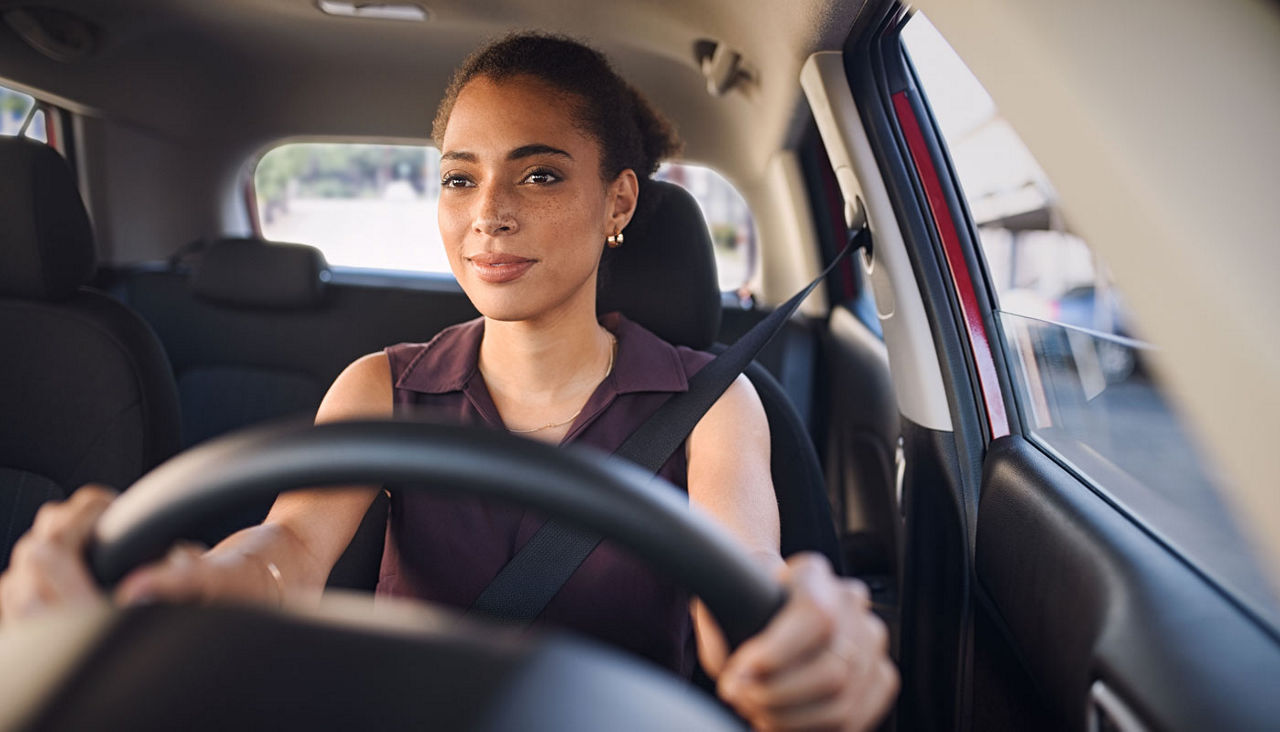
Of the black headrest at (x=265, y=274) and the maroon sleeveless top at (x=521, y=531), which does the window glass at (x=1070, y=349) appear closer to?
the maroon sleeveless top at (x=521, y=531)

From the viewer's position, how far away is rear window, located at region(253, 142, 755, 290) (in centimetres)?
307

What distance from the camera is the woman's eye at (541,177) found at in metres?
1.34

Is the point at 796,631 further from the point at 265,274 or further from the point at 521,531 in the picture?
the point at 265,274

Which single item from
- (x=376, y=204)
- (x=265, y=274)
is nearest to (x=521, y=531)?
(x=265, y=274)

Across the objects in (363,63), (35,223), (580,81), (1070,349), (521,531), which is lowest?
(521,531)

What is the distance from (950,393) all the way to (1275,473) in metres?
0.93

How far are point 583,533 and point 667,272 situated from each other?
0.54 m

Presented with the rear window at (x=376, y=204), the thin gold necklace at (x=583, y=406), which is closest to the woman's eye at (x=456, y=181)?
the thin gold necklace at (x=583, y=406)

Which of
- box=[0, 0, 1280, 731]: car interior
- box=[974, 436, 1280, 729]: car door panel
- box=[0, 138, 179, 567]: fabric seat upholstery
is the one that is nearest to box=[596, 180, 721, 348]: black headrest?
box=[0, 0, 1280, 731]: car interior

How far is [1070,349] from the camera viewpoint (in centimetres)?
122

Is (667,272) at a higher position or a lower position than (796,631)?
higher

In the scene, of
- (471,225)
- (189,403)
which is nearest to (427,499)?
(471,225)

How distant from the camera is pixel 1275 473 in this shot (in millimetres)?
521

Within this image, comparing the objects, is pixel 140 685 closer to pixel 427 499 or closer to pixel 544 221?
pixel 427 499
